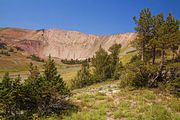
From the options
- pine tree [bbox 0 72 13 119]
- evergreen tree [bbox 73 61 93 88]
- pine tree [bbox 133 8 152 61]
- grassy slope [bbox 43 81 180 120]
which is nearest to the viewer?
pine tree [bbox 0 72 13 119]

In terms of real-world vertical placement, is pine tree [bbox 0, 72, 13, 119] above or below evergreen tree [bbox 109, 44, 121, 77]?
below

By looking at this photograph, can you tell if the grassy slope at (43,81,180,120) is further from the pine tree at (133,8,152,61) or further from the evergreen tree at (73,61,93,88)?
the evergreen tree at (73,61,93,88)

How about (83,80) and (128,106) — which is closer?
(128,106)

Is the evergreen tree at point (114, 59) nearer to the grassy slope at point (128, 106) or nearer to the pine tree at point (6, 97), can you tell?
the grassy slope at point (128, 106)

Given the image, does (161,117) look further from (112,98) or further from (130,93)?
(130,93)

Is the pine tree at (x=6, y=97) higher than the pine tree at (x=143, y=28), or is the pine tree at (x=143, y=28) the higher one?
the pine tree at (x=143, y=28)

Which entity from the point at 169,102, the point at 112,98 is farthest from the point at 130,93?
the point at 169,102

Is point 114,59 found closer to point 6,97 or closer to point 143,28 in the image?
point 143,28

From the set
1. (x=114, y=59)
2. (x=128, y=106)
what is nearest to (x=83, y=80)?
(x=114, y=59)

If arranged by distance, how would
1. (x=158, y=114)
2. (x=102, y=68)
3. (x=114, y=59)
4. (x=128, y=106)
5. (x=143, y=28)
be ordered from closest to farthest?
(x=158, y=114) < (x=128, y=106) < (x=143, y=28) < (x=102, y=68) < (x=114, y=59)

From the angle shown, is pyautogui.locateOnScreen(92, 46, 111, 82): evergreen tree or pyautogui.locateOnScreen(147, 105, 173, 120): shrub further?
pyautogui.locateOnScreen(92, 46, 111, 82): evergreen tree

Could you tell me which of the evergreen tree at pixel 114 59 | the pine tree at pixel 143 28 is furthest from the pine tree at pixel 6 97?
the evergreen tree at pixel 114 59

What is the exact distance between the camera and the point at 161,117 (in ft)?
64.6

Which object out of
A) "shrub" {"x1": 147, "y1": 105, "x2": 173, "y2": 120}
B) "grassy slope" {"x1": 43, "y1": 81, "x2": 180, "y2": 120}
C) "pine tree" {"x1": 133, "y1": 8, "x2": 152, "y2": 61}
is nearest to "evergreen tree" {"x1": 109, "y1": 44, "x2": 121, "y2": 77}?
"pine tree" {"x1": 133, "y1": 8, "x2": 152, "y2": 61}
